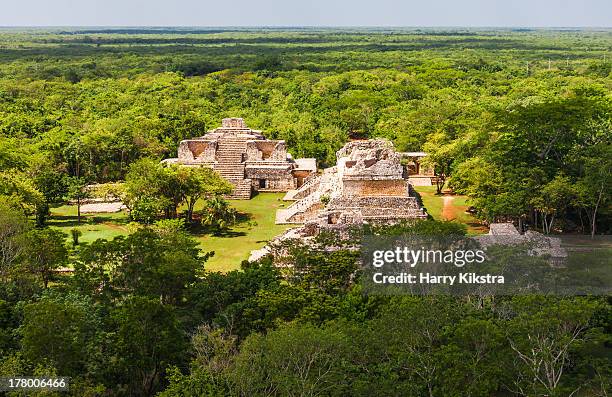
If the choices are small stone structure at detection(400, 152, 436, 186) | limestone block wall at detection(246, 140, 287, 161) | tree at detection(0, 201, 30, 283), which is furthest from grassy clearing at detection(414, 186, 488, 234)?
tree at detection(0, 201, 30, 283)

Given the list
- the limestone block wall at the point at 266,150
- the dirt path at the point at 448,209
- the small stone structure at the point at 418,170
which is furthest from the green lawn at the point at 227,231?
the small stone structure at the point at 418,170

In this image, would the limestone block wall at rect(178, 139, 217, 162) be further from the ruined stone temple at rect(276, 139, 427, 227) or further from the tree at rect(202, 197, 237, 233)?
the tree at rect(202, 197, 237, 233)

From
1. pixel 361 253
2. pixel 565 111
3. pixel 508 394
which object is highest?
pixel 565 111

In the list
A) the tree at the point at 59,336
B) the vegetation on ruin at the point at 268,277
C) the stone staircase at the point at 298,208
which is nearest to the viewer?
the vegetation on ruin at the point at 268,277

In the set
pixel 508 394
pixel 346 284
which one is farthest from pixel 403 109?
pixel 508 394

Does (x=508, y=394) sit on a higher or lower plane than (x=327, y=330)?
lower

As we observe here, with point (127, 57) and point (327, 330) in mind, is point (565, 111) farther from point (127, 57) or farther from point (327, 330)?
point (127, 57)

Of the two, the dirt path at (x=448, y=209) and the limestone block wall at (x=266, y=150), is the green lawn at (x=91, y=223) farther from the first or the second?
the dirt path at (x=448, y=209)
